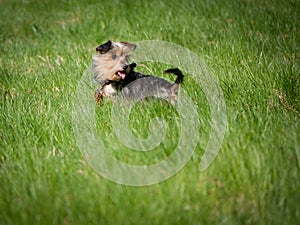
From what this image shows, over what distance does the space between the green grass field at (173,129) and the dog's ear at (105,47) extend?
0.53m

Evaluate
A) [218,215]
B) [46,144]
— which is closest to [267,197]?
[218,215]

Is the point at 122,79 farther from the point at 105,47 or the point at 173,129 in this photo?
the point at 173,129

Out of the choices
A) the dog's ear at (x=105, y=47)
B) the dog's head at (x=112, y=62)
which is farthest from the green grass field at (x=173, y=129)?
the dog's ear at (x=105, y=47)

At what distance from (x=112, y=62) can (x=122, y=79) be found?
0.64 ft

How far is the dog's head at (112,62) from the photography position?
4211 millimetres

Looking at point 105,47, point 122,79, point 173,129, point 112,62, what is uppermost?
point 105,47

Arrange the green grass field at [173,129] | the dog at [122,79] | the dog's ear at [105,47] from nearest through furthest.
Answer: the green grass field at [173,129], the dog at [122,79], the dog's ear at [105,47]

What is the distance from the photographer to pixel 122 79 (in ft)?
13.9

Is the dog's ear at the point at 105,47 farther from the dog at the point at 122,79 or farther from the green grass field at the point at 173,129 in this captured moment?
the green grass field at the point at 173,129

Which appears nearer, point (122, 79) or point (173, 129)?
point (173, 129)

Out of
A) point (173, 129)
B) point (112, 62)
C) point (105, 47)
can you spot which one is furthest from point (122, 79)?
point (173, 129)

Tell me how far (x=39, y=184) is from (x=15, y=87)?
243cm

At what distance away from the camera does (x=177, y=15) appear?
7.31 m

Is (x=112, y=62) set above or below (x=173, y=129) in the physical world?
above
